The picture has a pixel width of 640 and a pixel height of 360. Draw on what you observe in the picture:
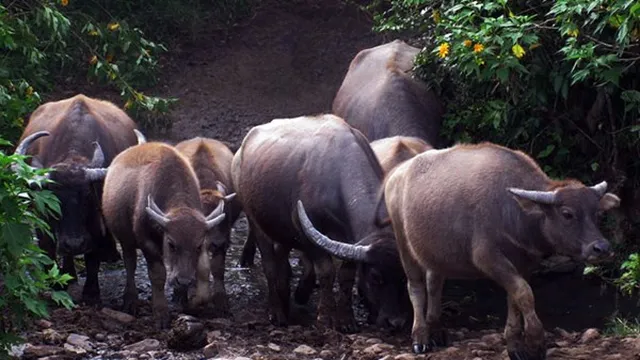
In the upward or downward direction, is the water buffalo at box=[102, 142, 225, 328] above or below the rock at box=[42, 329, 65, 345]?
above

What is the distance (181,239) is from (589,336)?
3377 millimetres

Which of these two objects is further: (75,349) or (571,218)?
(75,349)

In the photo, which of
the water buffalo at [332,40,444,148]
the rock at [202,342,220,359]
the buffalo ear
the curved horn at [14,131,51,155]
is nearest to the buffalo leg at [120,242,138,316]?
the curved horn at [14,131,51,155]

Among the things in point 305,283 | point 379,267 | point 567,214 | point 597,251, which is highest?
point 567,214

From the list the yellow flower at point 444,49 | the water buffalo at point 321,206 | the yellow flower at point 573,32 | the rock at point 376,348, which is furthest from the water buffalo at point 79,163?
the yellow flower at point 573,32

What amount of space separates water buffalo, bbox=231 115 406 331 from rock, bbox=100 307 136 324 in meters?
1.30

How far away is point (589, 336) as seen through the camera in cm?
1020

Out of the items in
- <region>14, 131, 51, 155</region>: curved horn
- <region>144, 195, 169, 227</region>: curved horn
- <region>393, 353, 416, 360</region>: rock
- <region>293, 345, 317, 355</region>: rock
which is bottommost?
<region>293, 345, 317, 355</region>: rock

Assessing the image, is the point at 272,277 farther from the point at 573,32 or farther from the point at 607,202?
the point at 607,202

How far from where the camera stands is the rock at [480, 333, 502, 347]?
408 inches

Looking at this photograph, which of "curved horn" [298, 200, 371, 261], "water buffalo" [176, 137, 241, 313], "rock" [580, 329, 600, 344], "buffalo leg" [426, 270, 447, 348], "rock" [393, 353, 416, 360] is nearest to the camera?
"rock" [393, 353, 416, 360]

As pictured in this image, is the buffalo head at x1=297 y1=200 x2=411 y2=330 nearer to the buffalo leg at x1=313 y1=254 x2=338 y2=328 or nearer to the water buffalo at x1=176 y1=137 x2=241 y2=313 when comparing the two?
the buffalo leg at x1=313 y1=254 x2=338 y2=328

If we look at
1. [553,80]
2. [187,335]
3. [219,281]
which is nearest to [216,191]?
[219,281]

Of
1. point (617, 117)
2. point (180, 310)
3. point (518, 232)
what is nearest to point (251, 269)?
point (180, 310)
